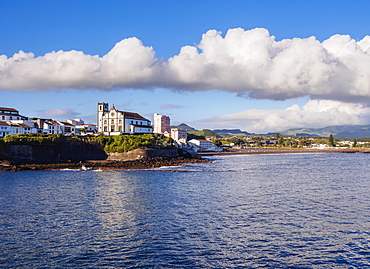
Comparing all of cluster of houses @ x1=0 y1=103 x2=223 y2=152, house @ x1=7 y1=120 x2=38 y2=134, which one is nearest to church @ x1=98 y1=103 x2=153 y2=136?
cluster of houses @ x1=0 y1=103 x2=223 y2=152

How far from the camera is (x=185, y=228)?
24641 millimetres

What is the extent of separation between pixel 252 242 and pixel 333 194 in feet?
71.6

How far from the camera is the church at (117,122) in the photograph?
120 meters

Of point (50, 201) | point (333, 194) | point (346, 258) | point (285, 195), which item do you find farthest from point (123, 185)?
point (346, 258)

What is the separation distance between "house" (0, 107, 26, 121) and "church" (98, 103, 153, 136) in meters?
28.1

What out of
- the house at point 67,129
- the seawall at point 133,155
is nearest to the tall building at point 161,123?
the house at point 67,129

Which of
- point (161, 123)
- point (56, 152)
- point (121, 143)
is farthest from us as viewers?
point (161, 123)

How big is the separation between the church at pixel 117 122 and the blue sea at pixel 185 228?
256 ft

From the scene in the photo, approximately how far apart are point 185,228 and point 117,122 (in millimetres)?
99967

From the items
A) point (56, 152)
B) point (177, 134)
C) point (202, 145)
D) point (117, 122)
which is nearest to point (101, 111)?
point (117, 122)

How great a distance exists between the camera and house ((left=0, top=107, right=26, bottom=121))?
11269 cm

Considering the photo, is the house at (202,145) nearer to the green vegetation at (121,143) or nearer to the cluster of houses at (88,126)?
the cluster of houses at (88,126)

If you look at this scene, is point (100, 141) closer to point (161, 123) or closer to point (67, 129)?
point (67, 129)

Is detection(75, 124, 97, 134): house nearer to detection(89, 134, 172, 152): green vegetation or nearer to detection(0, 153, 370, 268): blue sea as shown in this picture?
detection(89, 134, 172, 152): green vegetation
